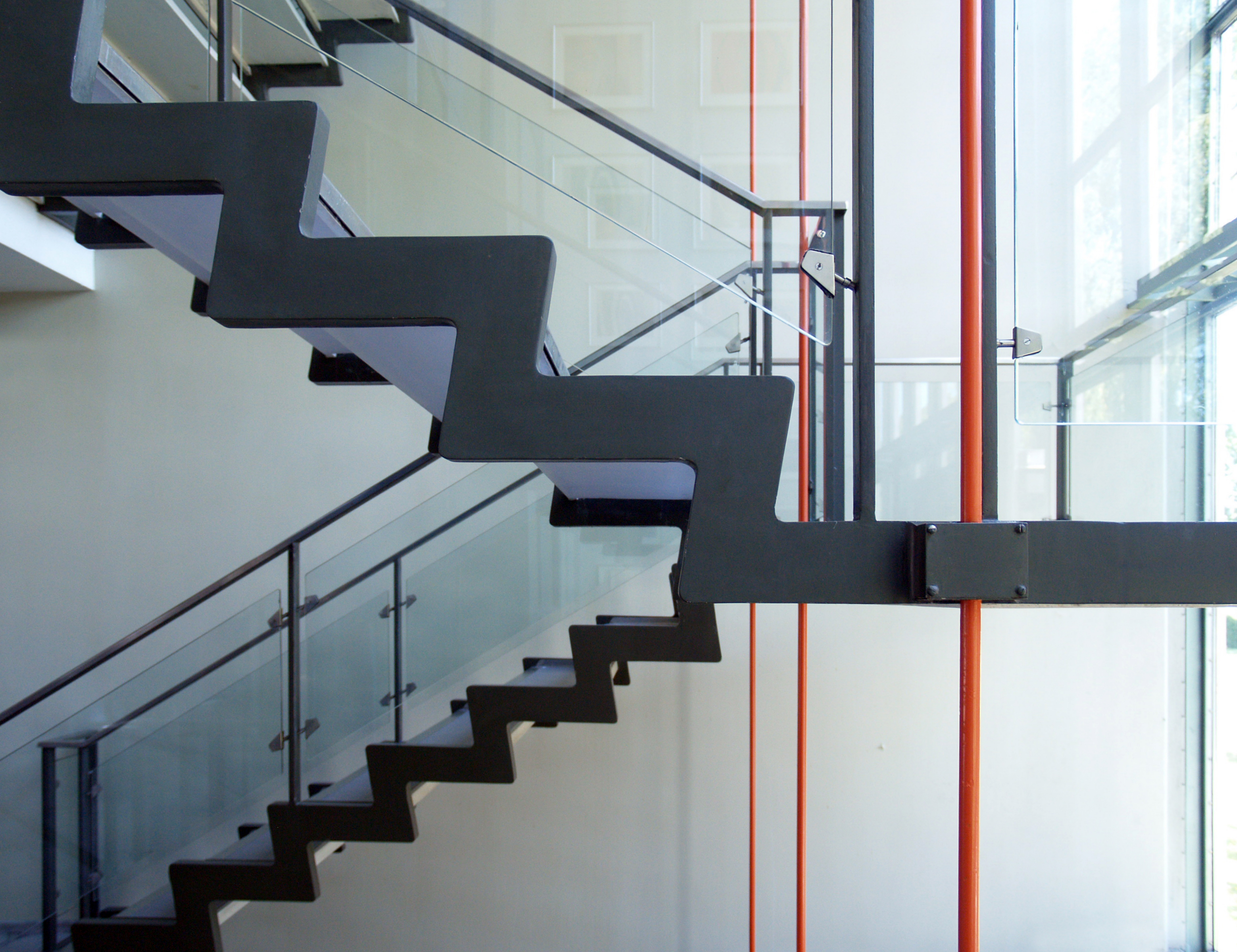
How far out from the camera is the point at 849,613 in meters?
3.85

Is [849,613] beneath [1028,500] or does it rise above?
beneath

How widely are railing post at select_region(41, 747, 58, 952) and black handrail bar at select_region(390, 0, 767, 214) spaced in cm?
256

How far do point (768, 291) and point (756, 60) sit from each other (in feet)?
2.23

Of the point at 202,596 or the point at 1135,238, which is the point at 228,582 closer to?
the point at 202,596

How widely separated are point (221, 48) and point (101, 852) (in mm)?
2400

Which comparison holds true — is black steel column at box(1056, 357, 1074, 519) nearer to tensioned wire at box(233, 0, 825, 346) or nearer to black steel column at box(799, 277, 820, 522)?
tensioned wire at box(233, 0, 825, 346)

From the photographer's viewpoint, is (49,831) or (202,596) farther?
(49,831)

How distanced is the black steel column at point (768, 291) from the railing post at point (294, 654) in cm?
152

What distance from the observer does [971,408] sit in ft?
3.85

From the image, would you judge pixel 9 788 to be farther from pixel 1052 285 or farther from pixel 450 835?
pixel 1052 285

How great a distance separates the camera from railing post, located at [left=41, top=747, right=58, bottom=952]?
2.72m

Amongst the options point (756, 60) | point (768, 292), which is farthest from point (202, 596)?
point (756, 60)

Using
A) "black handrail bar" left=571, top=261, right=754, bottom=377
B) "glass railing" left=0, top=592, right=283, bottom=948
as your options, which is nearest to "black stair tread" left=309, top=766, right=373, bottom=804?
"glass railing" left=0, top=592, right=283, bottom=948

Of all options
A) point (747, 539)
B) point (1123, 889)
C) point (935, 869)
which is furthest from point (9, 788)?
point (1123, 889)
